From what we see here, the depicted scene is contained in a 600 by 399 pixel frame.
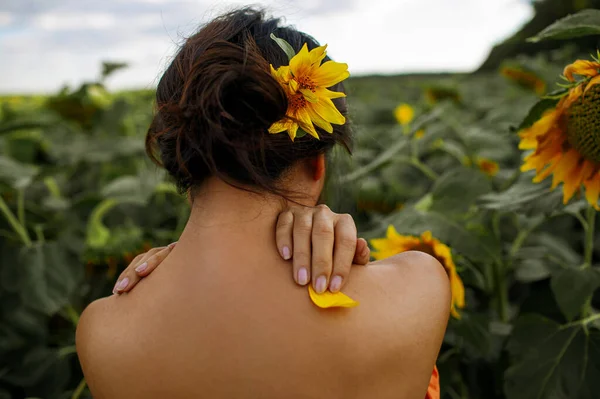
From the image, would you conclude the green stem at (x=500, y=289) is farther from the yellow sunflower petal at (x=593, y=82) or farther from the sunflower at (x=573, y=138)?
the yellow sunflower petal at (x=593, y=82)

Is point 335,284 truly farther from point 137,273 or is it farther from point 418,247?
point 418,247

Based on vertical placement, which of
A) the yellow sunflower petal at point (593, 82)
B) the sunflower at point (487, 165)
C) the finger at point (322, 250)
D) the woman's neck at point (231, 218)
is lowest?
the sunflower at point (487, 165)

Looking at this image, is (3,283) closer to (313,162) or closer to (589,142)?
(313,162)

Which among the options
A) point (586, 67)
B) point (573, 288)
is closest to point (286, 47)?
point (586, 67)

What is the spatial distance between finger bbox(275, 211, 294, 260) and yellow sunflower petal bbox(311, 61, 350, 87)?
191mm

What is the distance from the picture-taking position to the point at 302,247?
0.84 m

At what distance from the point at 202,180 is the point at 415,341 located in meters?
0.37

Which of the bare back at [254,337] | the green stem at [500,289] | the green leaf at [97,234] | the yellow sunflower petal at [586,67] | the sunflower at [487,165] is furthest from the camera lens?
the sunflower at [487,165]

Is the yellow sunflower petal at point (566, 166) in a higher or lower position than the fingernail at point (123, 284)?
lower

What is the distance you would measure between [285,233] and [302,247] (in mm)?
30

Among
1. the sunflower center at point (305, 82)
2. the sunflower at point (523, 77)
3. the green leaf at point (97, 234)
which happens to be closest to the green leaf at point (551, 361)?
the sunflower center at point (305, 82)

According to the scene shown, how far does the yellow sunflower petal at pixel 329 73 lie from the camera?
889mm

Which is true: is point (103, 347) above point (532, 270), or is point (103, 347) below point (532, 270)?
above

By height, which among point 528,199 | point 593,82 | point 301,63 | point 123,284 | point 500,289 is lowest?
point 500,289
